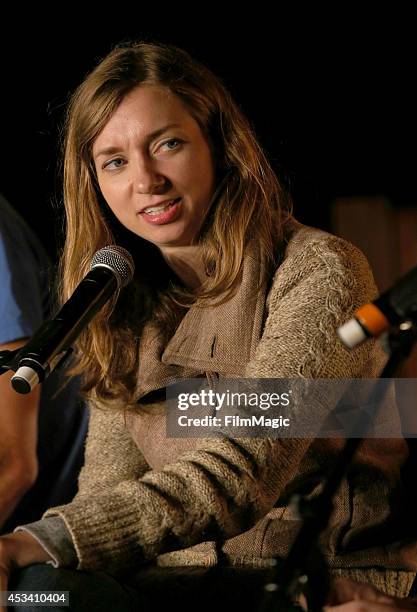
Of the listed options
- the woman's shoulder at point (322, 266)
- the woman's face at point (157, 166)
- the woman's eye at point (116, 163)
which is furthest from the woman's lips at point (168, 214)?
the woman's shoulder at point (322, 266)

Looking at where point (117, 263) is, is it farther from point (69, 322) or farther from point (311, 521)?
point (311, 521)

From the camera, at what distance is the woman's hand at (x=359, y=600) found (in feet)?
4.20

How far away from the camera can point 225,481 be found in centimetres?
131

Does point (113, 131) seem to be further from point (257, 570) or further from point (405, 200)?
point (405, 200)

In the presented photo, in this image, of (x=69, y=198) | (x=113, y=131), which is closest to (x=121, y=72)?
(x=113, y=131)

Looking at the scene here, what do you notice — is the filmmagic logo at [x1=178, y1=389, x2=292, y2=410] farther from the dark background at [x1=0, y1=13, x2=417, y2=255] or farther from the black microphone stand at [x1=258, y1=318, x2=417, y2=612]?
the dark background at [x1=0, y1=13, x2=417, y2=255]

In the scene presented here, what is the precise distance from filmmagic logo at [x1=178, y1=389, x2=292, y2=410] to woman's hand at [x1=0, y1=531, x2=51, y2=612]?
0.37 m

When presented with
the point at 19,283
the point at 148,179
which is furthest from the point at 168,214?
the point at 19,283

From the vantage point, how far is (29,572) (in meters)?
1.33

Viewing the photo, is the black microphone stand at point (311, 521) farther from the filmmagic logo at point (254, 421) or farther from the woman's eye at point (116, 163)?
the woman's eye at point (116, 163)

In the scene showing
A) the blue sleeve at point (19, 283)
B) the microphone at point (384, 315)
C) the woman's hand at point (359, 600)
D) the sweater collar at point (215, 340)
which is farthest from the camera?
the blue sleeve at point (19, 283)

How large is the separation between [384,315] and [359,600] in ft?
1.75

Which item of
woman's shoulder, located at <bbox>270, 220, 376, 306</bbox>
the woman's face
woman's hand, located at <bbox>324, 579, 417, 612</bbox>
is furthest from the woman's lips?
woman's hand, located at <bbox>324, 579, 417, 612</bbox>

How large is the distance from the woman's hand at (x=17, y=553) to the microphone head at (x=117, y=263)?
40 centimetres
